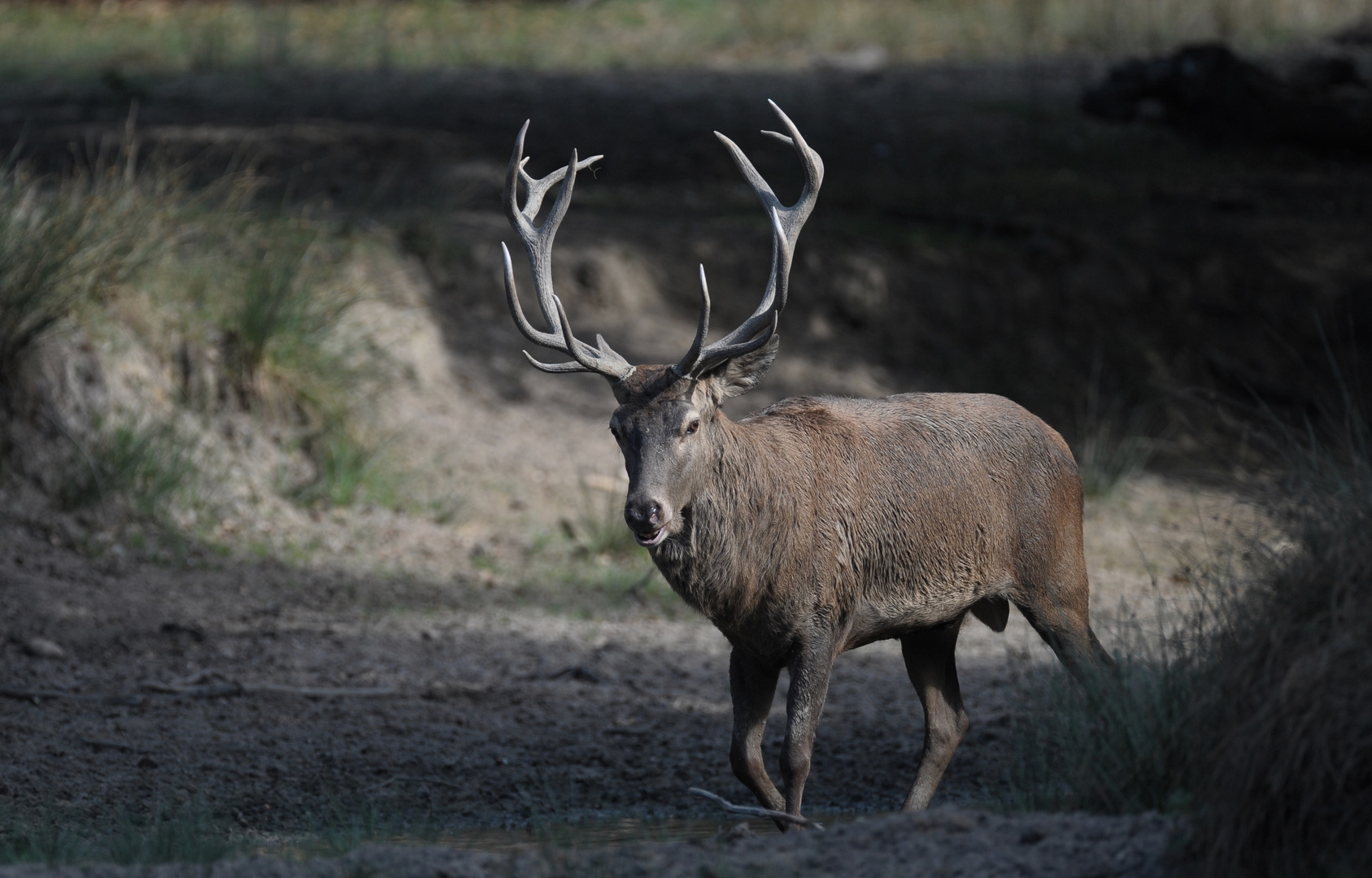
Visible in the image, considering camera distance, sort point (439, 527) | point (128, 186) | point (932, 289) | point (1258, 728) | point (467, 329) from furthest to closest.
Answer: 1. point (932, 289)
2. point (467, 329)
3. point (439, 527)
4. point (128, 186)
5. point (1258, 728)

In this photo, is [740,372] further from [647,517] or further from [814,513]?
[647,517]

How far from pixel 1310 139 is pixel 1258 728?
41.3ft

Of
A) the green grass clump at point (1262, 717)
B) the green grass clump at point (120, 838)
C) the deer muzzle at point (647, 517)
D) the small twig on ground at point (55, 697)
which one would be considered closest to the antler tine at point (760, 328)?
the deer muzzle at point (647, 517)

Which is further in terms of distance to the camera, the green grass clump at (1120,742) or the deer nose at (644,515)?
the deer nose at (644,515)

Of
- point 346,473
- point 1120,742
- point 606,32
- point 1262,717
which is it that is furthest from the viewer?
point 606,32

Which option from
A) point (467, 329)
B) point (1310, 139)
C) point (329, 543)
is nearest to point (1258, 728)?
point (329, 543)

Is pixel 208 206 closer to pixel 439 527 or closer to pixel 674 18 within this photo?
pixel 439 527

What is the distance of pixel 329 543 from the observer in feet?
29.4

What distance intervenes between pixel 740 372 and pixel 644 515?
2.78 ft

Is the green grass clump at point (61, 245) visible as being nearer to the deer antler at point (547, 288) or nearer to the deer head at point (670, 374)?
the deer antler at point (547, 288)

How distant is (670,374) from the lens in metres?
Result: 5.40

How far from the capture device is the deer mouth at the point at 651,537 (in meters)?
5.10

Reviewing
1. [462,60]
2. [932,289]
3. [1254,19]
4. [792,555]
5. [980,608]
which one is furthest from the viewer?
[1254,19]

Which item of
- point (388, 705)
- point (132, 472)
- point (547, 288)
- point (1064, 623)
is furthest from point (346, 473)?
point (1064, 623)
